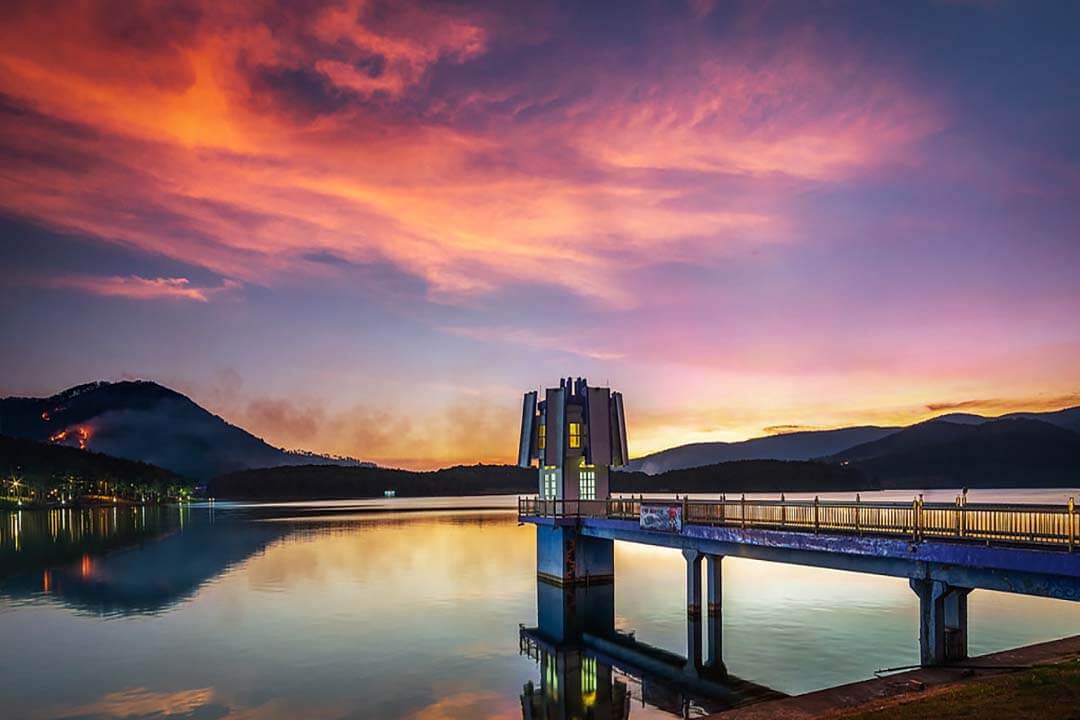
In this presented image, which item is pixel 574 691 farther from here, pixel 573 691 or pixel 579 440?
pixel 579 440

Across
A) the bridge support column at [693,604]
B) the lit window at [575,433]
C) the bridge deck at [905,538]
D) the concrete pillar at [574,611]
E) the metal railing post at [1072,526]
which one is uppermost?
the lit window at [575,433]

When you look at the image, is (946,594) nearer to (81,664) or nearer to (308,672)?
(308,672)

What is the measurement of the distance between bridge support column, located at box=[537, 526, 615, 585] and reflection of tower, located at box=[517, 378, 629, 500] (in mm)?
2708

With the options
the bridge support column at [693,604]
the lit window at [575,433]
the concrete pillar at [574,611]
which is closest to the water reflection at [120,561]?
the concrete pillar at [574,611]

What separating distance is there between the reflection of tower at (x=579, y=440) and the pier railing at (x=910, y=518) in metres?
10.7

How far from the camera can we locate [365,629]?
48.5 m

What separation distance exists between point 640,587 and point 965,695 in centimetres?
4761

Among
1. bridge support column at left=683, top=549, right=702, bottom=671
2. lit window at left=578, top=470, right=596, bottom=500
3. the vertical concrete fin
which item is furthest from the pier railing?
the vertical concrete fin

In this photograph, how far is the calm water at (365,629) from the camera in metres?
33.9

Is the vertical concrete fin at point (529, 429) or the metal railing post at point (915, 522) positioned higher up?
the vertical concrete fin at point (529, 429)

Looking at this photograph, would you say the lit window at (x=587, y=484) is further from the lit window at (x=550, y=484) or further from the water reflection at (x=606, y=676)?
the water reflection at (x=606, y=676)

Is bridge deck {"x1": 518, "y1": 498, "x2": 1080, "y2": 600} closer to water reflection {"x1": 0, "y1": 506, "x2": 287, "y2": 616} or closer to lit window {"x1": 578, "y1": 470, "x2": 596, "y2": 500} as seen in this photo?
lit window {"x1": 578, "y1": 470, "x2": 596, "y2": 500}

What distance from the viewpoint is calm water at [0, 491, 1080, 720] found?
3391 centimetres

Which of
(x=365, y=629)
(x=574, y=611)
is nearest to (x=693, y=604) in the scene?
(x=574, y=611)
